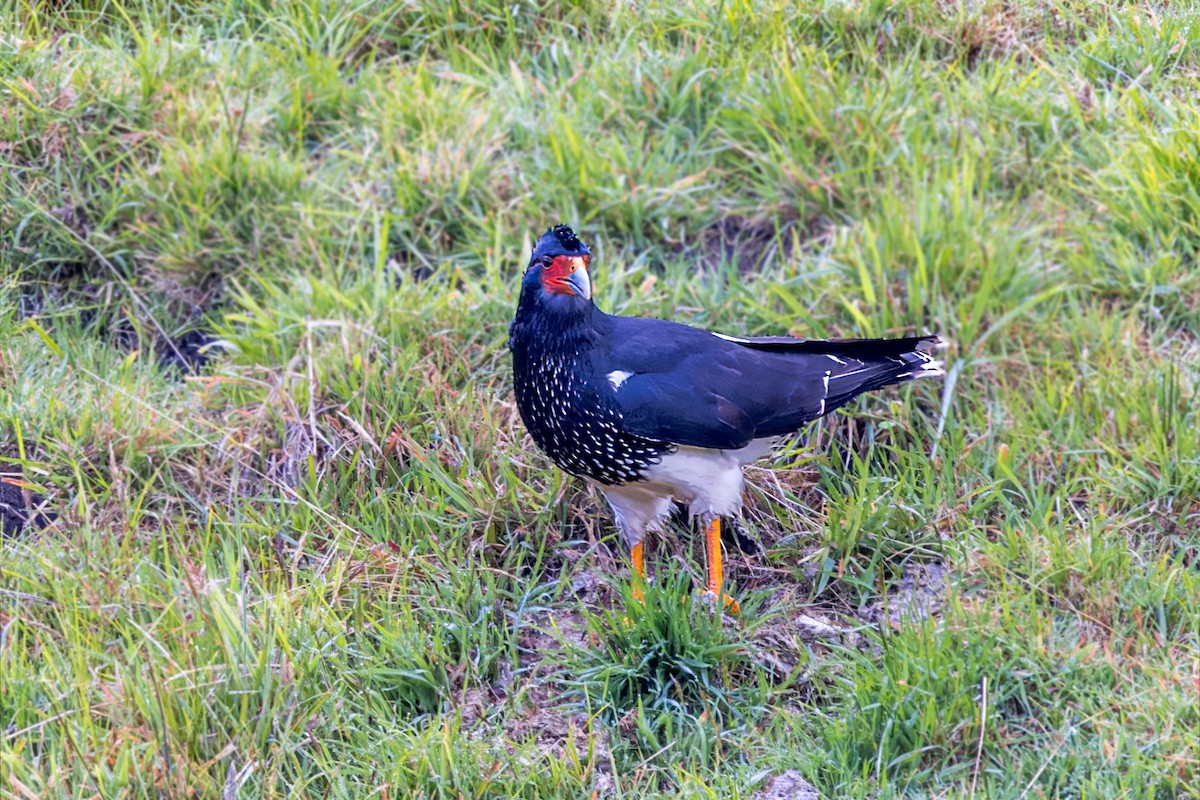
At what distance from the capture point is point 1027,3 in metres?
5.04

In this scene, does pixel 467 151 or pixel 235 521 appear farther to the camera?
pixel 467 151

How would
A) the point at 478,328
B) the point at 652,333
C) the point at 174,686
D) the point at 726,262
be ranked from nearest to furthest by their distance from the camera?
the point at 174,686 < the point at 652,333 < the point at 478,328 < the point at 726,262

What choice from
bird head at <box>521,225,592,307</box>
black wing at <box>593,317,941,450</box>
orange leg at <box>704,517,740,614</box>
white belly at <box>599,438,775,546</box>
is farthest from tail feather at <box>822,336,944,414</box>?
bird head at <box>521,225,592,307</box>

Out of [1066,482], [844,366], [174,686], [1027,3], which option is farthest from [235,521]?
[1027,3]

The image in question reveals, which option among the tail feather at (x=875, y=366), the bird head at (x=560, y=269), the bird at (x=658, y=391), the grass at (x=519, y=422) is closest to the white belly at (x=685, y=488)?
the bird at (x=658, y=391)

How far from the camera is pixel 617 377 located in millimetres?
3668

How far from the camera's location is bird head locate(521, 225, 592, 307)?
3611 millimetres

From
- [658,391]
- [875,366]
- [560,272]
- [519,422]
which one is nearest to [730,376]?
[658,391]

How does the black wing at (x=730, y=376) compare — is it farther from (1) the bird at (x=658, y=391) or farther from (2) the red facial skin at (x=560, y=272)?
(2) the red facial skin at (x=560, y=272)

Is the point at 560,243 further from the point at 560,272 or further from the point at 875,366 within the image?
the point at 875,366

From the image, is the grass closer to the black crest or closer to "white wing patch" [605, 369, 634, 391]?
"white wing patch" [605, 369, 634, 391]

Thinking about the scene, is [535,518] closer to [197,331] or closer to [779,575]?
[779,575]

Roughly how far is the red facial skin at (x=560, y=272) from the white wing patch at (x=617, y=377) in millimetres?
250

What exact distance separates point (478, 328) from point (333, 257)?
2.24 feet
